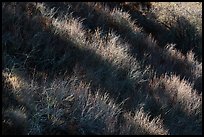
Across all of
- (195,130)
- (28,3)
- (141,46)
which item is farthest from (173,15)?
(195,130)

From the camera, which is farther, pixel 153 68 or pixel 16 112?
pixel 153 68

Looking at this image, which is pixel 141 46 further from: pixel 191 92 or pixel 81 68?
pixel 81 68

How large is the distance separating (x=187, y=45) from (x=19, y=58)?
5878 mm

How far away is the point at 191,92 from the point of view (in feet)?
26.9

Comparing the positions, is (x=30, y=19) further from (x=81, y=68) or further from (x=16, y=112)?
(x=16, y=112)

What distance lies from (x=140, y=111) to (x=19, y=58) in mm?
2073

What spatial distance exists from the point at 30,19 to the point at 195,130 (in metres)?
3.52

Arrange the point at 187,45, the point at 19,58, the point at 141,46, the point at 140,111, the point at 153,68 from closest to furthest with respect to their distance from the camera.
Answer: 1. the point at 140,111
2. the point at 19,58
3. the point at 153,68
4. the point at 141,46
5. the point at 187,45

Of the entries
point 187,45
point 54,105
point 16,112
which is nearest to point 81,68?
point 54,105

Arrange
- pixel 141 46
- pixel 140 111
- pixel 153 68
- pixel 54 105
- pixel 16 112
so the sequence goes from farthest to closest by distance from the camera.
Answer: pixel 141 46 < pixel 153 68 < pixel 140 111 < pixel 54 105 < pixel 16 112

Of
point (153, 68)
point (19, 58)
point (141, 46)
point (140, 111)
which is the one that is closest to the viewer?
point (140, 111)

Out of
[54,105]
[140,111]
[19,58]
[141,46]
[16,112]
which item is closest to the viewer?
[16,112]

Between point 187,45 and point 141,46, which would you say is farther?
point 187,45

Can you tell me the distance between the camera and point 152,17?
12.1 metres
